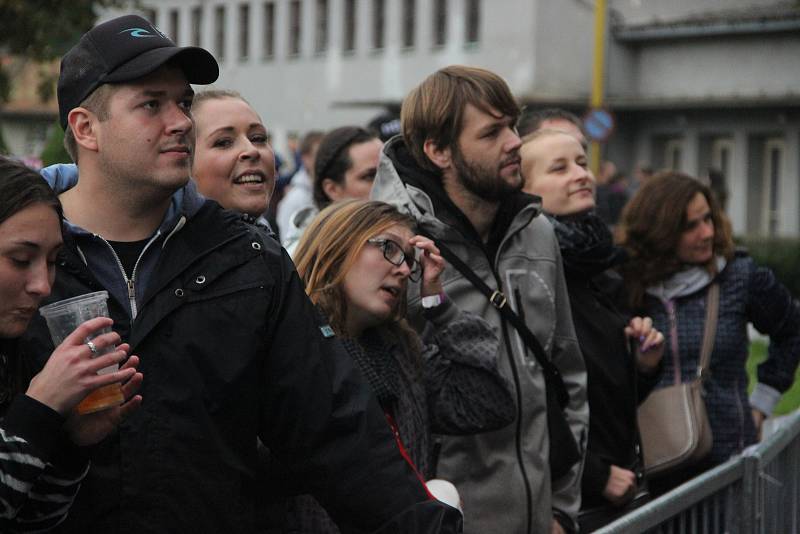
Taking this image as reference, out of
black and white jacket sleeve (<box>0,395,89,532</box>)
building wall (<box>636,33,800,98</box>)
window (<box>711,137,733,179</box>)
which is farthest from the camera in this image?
window (<box>711,137,733,179</box>)

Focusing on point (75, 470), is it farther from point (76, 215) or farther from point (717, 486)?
point (717, 486)

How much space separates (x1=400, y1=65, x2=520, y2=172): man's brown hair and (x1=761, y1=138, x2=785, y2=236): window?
29189 mm

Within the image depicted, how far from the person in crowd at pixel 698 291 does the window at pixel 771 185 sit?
27638 millimetres

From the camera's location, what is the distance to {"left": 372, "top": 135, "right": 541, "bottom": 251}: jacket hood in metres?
4.36

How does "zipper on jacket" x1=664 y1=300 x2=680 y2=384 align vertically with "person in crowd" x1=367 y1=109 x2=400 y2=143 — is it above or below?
below

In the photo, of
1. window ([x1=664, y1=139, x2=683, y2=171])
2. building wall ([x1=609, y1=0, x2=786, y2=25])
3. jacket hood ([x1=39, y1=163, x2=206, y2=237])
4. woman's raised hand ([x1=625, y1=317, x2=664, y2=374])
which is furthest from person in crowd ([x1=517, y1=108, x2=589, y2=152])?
building wall ([x1=609, y1=0, x2=786, y2=25])

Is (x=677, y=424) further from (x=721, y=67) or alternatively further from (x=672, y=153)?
(x=672, y=153)

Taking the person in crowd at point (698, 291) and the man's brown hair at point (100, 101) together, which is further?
the person in crowd at point (698, 291)

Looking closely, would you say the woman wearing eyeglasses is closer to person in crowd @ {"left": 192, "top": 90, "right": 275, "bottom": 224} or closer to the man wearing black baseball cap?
person in crowd @ {"left": 192, "top": 90, "right": 275, "bottom": 224}

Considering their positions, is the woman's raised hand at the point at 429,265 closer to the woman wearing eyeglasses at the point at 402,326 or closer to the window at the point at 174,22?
the woman wearing eyeglasses at the point at 402,326

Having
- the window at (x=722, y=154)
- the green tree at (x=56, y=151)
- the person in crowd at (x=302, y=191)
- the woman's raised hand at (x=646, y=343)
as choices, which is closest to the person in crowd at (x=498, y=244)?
the woman's raised hand at (x=646, y=343)

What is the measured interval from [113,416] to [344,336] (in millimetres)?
1207

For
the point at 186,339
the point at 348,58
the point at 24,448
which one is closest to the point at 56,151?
the point at 186,339

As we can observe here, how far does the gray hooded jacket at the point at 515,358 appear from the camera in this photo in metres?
4.15
